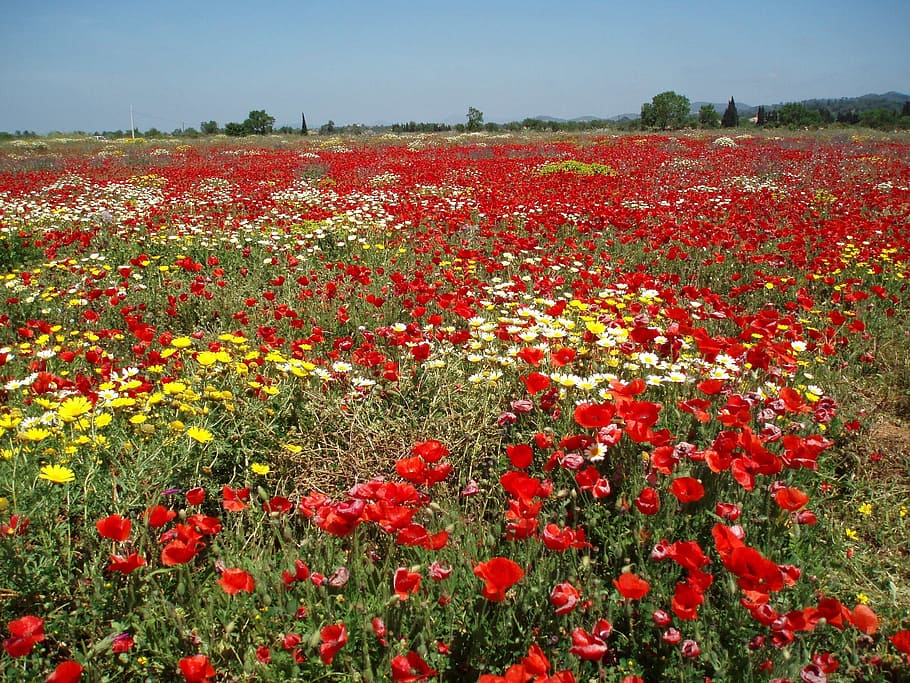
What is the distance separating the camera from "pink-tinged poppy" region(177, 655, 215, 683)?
4.75ft

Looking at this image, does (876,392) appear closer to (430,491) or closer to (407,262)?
(430,491)

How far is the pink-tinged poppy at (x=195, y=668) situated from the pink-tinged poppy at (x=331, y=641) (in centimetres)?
30

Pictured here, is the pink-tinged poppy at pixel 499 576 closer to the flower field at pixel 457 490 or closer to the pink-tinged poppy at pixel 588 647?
the flower field at pixel 457 490

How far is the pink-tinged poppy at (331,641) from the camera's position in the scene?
4.98ft

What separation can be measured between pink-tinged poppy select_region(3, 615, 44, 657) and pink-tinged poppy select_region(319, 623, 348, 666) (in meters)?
0.72

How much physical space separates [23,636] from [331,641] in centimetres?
79

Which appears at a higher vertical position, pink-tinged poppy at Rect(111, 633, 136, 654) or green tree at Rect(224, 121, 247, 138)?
green tree at Rect(224, 121, 247, 138)

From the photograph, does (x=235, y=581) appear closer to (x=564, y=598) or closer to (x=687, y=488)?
(x=564, y=598)

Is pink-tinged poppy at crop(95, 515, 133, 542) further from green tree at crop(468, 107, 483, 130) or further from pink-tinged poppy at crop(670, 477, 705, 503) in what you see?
green tree at crop(468, 107, 483, 130)

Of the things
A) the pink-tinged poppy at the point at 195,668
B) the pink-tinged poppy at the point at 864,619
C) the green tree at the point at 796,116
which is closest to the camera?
the pink-tinged poppy at the point at 195,668

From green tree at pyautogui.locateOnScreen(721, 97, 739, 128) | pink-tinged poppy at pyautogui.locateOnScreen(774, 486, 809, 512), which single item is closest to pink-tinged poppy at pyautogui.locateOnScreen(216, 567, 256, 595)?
pink-tinged poppy at pyautogui.locateOnScreen(774, 486, 809, 512)

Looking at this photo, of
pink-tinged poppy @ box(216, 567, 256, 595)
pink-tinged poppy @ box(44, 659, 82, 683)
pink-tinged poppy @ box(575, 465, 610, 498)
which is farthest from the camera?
pink-tinged poppy @ box(575, 465, 610, 498)

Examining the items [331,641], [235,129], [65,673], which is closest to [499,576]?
[331,641]

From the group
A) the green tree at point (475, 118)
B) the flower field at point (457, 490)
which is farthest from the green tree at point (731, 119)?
the flower field at point (457, 490)
